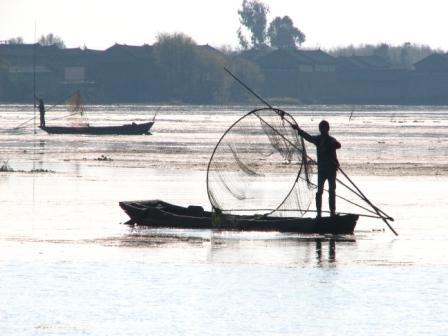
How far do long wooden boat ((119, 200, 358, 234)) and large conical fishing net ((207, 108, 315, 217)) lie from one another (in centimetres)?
24

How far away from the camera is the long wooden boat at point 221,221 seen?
20906 millimetres

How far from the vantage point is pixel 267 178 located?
3372 centimetres

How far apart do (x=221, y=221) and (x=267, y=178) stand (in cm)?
1235

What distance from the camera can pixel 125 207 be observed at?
2189 centimetres

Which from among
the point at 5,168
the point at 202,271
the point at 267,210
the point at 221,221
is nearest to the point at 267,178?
the point at 5,168

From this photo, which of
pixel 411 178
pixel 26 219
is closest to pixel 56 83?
pixel 411 178

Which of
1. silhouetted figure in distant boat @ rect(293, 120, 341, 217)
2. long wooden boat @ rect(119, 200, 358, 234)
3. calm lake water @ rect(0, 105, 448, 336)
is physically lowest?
calm lake water @ rect(0, 105, 448, 336)

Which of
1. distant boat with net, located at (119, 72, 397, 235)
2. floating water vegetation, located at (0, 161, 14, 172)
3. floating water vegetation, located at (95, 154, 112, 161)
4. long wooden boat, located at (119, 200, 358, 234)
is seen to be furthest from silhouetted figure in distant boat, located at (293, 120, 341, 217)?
floating water vegetation, located at (95, 154, 112, 161)

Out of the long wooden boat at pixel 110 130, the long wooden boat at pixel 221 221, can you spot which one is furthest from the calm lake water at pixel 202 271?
the long wooden boat at pixel 110 130

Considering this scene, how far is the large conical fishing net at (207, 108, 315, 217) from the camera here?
2215cm

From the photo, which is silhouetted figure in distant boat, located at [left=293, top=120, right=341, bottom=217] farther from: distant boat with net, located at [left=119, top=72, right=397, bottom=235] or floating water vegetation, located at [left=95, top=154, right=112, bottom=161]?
floating water vegetation, located at [left=95, top=154, right=112, bottom=161]

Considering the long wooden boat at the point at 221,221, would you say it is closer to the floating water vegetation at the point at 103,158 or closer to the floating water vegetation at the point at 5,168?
the floating water vegetation at the point at 5,168

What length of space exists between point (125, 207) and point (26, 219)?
2.19m

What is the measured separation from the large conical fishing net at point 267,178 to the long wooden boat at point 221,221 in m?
0.24
